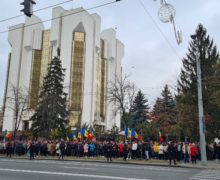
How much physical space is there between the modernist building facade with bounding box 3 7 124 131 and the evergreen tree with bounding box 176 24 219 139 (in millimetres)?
33745

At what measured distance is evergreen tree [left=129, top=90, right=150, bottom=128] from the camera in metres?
50.2

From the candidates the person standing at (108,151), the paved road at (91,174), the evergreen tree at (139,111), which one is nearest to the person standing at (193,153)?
the person standing at (108,151)

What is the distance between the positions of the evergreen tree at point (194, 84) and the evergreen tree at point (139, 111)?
13653 millimetres

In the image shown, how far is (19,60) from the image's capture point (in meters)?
76.5

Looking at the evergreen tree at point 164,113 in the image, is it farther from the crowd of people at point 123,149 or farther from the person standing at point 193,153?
the person standing at point 193,153

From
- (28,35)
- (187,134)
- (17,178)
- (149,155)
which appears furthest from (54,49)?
(17,178)

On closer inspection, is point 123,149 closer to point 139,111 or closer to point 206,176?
point 206,176

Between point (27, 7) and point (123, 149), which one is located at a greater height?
point (27, 7)

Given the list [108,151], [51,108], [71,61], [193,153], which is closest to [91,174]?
[108,151]

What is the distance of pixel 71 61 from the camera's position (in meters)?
70.2

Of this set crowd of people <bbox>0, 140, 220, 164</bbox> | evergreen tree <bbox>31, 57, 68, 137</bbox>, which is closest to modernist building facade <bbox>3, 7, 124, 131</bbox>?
evergreen tree <bbox>31, 57, 68, 137</bbox>

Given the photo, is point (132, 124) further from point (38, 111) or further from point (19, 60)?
point (19, 60)

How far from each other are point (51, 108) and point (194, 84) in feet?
62.3

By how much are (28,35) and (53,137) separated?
41171mm
